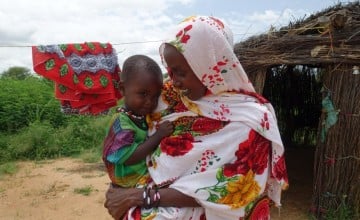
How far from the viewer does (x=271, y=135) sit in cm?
150

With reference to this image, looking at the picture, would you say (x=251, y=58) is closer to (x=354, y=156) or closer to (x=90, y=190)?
(x=354, y=156)

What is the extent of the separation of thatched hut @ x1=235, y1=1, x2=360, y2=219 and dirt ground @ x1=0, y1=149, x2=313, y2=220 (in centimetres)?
76

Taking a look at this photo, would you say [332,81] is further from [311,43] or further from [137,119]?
[137,119]

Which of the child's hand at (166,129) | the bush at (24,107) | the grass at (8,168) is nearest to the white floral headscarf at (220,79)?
the child's hand at (166,129)

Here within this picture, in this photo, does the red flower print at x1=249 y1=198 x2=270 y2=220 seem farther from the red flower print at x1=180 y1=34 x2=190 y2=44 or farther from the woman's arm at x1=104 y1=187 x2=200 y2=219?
the red flower print at x1=180 y1=34 x2=190 y2=44

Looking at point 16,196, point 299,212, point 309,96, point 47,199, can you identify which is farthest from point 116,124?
point 309,96

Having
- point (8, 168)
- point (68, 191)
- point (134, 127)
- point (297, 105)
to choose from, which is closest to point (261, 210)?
point (134, 127)

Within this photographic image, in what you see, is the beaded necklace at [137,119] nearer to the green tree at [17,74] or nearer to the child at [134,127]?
the child at [134,127]

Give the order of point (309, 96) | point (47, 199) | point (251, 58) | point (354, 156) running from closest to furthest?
point (354, 156)
point (251, 58)
point (47, 199)
point (309, 96)

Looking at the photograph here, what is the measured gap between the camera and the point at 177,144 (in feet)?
5.15

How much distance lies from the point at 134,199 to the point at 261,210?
0.49 m

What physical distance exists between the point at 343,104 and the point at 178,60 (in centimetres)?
394

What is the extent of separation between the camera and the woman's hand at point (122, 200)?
1578 millimetres

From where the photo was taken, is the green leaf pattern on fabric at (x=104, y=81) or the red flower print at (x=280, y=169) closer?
the red flower print at (x=280, y=169)
